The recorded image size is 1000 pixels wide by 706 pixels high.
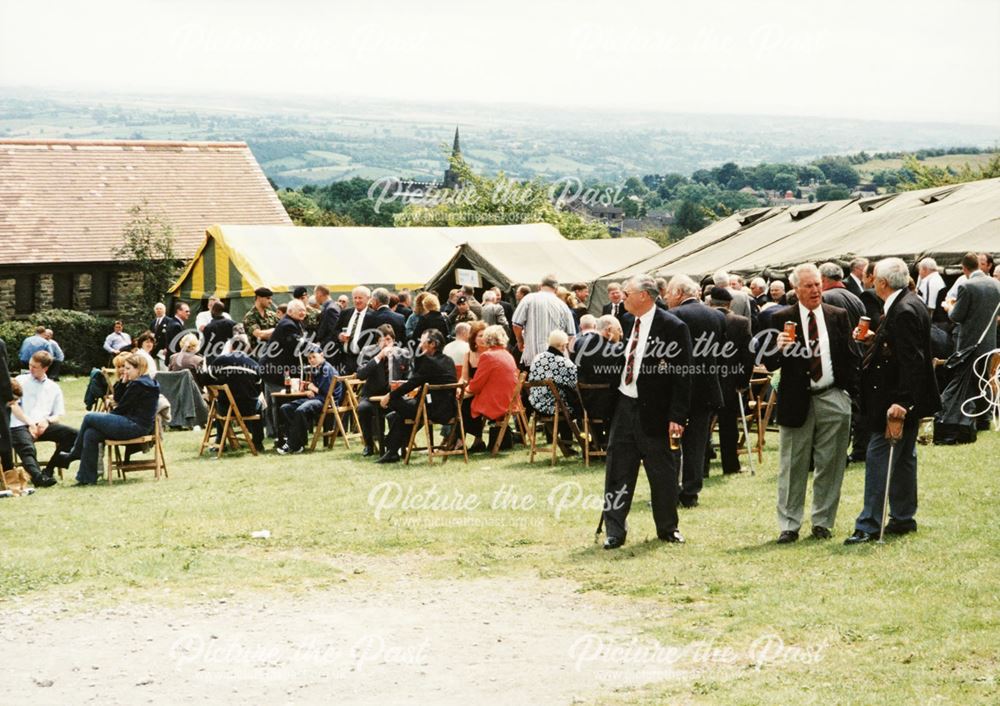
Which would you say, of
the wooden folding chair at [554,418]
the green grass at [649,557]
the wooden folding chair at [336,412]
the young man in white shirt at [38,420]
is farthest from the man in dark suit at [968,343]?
the young man in white shirt at [38,420]

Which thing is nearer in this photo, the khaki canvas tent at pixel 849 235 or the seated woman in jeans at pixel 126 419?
the seated woman in jeans at pixel 126 419

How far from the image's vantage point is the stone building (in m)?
38.5

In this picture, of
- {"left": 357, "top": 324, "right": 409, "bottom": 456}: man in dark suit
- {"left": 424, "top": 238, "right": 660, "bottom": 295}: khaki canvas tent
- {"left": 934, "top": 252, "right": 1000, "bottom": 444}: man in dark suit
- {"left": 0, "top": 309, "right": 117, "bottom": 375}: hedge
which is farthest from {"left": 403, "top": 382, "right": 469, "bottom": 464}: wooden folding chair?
{"left": 0, "top": 309, "right": 117, "bottom": 375}: hedge

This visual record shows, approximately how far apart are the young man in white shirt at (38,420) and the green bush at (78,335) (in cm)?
1976

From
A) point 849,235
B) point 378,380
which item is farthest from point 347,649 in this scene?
point 849,235

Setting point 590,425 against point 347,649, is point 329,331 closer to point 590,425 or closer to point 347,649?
point 590,425

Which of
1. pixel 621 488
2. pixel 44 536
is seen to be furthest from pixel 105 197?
pixel 621 488

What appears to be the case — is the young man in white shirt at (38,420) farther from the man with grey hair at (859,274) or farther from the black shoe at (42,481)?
the man with grey hair at (859,274)

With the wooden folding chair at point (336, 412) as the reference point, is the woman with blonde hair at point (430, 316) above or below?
above

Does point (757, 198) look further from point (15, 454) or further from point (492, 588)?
point (492, 588)

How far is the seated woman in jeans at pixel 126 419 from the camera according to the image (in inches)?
539

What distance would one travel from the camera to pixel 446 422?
14609mm

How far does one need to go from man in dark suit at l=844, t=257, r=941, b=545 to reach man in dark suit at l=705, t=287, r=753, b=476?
105 inches

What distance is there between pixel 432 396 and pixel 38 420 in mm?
4322
